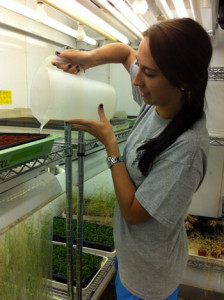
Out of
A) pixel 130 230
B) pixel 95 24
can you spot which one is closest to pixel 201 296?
pixel 130 230

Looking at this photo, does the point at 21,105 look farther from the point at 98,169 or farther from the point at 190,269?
the point at 190,269

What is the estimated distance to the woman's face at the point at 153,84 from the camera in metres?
0.68

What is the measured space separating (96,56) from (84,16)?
0.55 feet

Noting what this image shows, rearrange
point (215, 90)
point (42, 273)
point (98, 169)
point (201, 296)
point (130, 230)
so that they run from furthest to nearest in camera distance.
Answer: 1. point (215, 90)
2. point (201, 296)
3. point (98, 169)
4. point (42, 273)
5. point (130, 230)

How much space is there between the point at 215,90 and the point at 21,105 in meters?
1.72

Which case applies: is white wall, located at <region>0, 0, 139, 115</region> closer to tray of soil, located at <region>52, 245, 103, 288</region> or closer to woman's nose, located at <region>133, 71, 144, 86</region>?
woman's nose, located at <region>133, 71, 144, 86</region>

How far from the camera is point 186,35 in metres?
0.64

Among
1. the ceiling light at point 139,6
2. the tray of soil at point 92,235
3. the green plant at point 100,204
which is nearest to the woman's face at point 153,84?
the ceiling light at point 139,6

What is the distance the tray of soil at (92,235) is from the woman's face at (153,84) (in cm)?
117

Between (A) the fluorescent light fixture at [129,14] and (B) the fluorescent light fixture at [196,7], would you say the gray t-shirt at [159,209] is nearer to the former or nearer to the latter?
(A) the fluorescent light fixture at [129,14]

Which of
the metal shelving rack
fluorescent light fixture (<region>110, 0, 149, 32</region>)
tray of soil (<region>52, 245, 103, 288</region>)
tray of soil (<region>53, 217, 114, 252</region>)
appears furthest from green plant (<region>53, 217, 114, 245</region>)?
fluorescent light fixture (<region>110, 0, 149, 32</region>)

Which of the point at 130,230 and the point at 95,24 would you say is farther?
the point at 95,24

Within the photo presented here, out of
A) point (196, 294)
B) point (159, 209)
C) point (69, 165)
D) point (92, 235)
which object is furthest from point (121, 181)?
point (196, 294)

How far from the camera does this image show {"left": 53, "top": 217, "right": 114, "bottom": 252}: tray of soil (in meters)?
1.67
